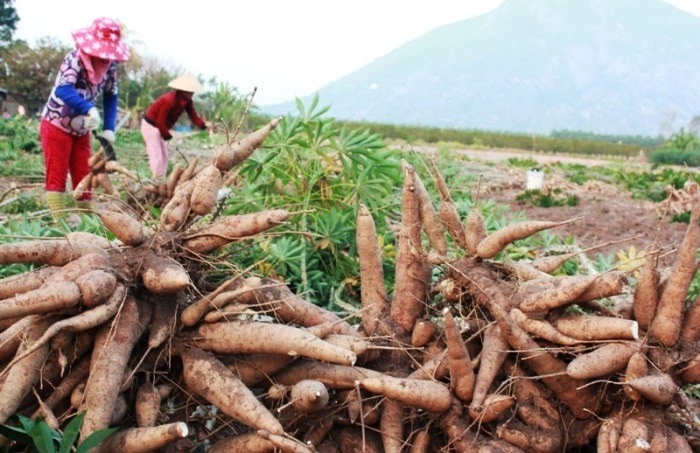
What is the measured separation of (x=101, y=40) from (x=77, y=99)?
50 cm

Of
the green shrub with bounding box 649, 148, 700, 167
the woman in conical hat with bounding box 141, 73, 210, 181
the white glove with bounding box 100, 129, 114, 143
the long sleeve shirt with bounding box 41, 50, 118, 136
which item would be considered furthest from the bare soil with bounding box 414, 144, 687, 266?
the green shrub with bounding box 649, 148, 700, 167

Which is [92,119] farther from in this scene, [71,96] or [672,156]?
[672,156]

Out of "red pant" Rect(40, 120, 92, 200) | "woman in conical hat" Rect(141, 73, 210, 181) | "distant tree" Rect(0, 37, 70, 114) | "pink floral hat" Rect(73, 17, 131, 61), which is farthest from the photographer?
"distant tree" Rect(0, 37, 70, 114)

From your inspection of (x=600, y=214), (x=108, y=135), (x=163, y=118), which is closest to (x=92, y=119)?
(x=108, y=135)

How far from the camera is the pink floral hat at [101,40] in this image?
4.80m

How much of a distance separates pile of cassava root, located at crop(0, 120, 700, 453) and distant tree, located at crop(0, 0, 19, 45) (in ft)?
110

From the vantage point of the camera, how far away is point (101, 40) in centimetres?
484

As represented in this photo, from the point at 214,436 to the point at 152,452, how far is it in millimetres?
303

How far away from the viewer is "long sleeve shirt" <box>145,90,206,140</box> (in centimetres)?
684

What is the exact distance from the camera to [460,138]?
40.2 meters

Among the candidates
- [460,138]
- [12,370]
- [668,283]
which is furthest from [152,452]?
[460,138]

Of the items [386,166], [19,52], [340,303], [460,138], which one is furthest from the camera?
[460,138]

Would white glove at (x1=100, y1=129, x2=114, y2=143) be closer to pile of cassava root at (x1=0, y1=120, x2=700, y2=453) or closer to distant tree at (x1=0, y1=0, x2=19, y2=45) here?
pile of cassava root at (x1=0, y1=120, x2=700, y2=453)

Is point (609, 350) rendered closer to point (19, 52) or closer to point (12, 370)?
point (12, 370)
